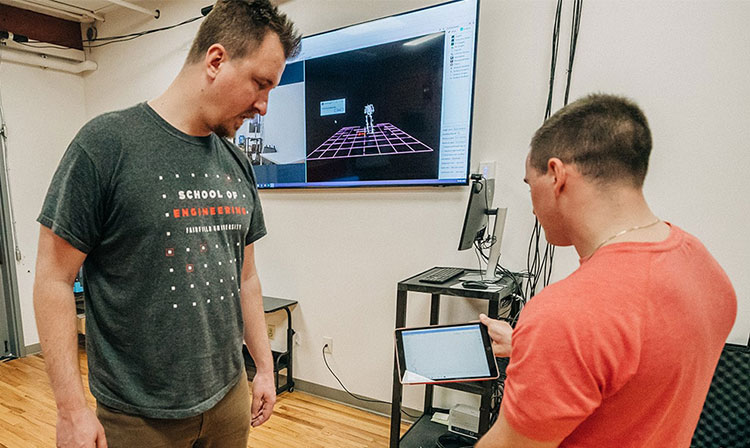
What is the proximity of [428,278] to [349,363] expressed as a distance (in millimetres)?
1005

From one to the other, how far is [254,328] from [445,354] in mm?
597

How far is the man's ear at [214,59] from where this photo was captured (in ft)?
3.01

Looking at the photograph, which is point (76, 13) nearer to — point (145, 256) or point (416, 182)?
point (416, 182)

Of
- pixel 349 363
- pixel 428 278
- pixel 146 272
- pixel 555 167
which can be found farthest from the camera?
pixel 349 363

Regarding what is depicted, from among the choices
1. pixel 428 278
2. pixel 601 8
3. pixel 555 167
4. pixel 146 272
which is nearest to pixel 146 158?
pixel 146 272

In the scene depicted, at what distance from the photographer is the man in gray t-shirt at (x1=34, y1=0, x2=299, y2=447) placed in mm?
791

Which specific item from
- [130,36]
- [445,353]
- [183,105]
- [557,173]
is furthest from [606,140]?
[130,36]

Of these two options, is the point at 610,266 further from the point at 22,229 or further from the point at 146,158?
the point at 22,229

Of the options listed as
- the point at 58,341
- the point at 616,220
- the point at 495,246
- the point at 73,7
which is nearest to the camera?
the point at 616,220

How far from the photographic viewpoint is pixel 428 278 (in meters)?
1.81

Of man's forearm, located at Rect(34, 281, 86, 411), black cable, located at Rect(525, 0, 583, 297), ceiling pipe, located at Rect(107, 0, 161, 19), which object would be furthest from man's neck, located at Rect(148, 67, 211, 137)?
ceiling pipe, located at Rect(107, 0, 161, 19)

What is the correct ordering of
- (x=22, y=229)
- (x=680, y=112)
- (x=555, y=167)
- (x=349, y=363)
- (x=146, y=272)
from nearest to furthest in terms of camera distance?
(x=555, y=167)
(x=146, y=272)
(x=680, y=112)
(x=349, y=363)
(x=22, y=229)

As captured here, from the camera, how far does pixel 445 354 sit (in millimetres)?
1204

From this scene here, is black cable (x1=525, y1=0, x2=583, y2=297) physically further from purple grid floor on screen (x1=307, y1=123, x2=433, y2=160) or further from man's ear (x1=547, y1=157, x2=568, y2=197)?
man's ear (x1=547, y1=157, x2=568, y2=197)
